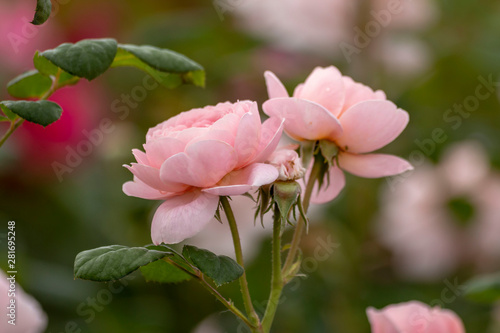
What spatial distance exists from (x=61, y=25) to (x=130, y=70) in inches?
10.6

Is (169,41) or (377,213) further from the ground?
(169,41)

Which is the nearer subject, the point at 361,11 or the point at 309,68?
the point at 361,11

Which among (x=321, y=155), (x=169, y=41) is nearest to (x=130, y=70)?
(x=169, y=41)

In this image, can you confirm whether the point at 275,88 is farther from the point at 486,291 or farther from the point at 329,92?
the point at 486,291

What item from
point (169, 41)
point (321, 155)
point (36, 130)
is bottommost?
point (36, 130)

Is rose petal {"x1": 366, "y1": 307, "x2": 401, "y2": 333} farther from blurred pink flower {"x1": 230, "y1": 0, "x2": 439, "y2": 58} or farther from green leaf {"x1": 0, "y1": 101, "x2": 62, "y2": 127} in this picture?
blurred pink flower {"x1": 230, "y1": 0, "x2": 439, "y2": 58}

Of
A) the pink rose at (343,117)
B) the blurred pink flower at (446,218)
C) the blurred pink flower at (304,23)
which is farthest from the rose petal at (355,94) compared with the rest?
the blurred pink flower at (304,23)

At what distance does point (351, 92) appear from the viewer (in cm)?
47

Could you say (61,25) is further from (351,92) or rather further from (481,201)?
(351,92)

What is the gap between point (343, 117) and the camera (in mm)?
447

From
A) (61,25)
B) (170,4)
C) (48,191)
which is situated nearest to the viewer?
(48,191)

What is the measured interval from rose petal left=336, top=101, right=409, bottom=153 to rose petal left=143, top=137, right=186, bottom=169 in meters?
0.12

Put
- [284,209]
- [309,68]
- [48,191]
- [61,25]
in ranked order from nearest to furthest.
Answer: [284,209], [48,191], [309,68], [61,25]

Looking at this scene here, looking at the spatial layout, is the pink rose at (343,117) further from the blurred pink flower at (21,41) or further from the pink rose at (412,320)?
the blurred pink flower at (21,41)
